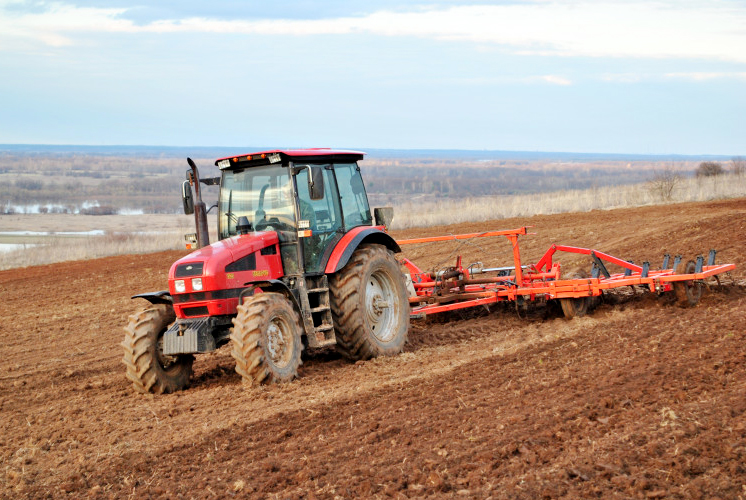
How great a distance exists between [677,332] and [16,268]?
19.1 m

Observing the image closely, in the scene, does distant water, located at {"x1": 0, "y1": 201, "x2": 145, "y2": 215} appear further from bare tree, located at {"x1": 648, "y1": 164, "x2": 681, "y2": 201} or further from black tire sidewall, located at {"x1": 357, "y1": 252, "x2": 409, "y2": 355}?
black tire sidewall, located at {"x1": 357, "y1": 252, "x2": 409, "y2": 355}

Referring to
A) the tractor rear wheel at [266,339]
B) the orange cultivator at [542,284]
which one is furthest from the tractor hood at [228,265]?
the orange cultivator at [542,284]

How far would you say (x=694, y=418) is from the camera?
554 cm

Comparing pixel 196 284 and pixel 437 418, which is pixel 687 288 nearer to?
pixel 437 418

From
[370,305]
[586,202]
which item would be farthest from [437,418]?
[586,202]

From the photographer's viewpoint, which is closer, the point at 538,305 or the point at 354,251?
the point at 354,251

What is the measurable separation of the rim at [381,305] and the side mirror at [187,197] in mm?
2025

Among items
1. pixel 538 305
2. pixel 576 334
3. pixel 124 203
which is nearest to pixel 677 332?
pixel 576 334

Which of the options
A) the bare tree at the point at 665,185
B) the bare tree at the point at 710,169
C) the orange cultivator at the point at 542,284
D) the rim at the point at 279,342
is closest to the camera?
the rim at the point at 279,342

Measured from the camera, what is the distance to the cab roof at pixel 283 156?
26.3 ft

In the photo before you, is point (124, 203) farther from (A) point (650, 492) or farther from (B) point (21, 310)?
(A) point (650, 492)

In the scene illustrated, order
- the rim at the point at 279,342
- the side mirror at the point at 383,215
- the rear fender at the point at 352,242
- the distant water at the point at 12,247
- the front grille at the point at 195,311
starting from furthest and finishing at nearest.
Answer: the distant water at the point at 12,247 < the side mirror at the point at 383,215 < the rear fender at the point at 352,242 < the front grille at the point at 195,311 < the rim at the point at 279,342

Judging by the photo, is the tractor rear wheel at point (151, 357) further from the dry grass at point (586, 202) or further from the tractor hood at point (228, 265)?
the dry grass at point (586, 202)

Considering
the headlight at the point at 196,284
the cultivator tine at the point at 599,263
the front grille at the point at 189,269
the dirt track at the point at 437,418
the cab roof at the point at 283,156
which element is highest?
the cab roof at the point at 283,156
